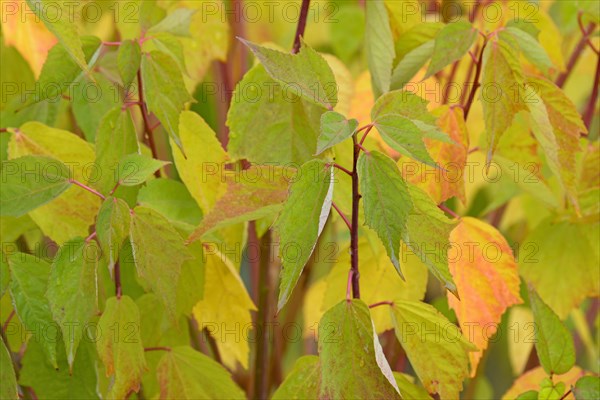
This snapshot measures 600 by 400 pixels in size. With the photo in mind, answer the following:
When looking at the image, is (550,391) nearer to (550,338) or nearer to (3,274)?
(550,338)

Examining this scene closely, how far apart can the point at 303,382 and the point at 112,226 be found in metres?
0.11

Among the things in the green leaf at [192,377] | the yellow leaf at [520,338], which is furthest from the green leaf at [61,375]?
the yellow leaf at [520,338]

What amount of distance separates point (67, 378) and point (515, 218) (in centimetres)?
48

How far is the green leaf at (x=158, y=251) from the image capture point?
1.12 feet

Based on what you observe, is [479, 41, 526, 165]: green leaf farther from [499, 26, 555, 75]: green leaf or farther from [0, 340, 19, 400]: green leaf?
[0, 340, 19, 400]: green leaf

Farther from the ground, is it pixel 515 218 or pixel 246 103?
pixel 246 103

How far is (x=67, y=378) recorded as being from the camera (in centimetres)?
42

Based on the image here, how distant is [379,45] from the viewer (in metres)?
0.42

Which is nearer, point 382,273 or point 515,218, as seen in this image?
point 382,273

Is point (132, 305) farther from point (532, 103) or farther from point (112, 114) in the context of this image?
point (532, 103)

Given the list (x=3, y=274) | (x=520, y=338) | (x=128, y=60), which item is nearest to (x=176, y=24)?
(x=128, y=60)

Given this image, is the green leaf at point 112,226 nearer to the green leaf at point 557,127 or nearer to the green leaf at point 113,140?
the green leaf at point 113,140

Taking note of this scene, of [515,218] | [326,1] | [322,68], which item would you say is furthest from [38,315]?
[515,218]

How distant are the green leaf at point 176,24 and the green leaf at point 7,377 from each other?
6.5 inches
